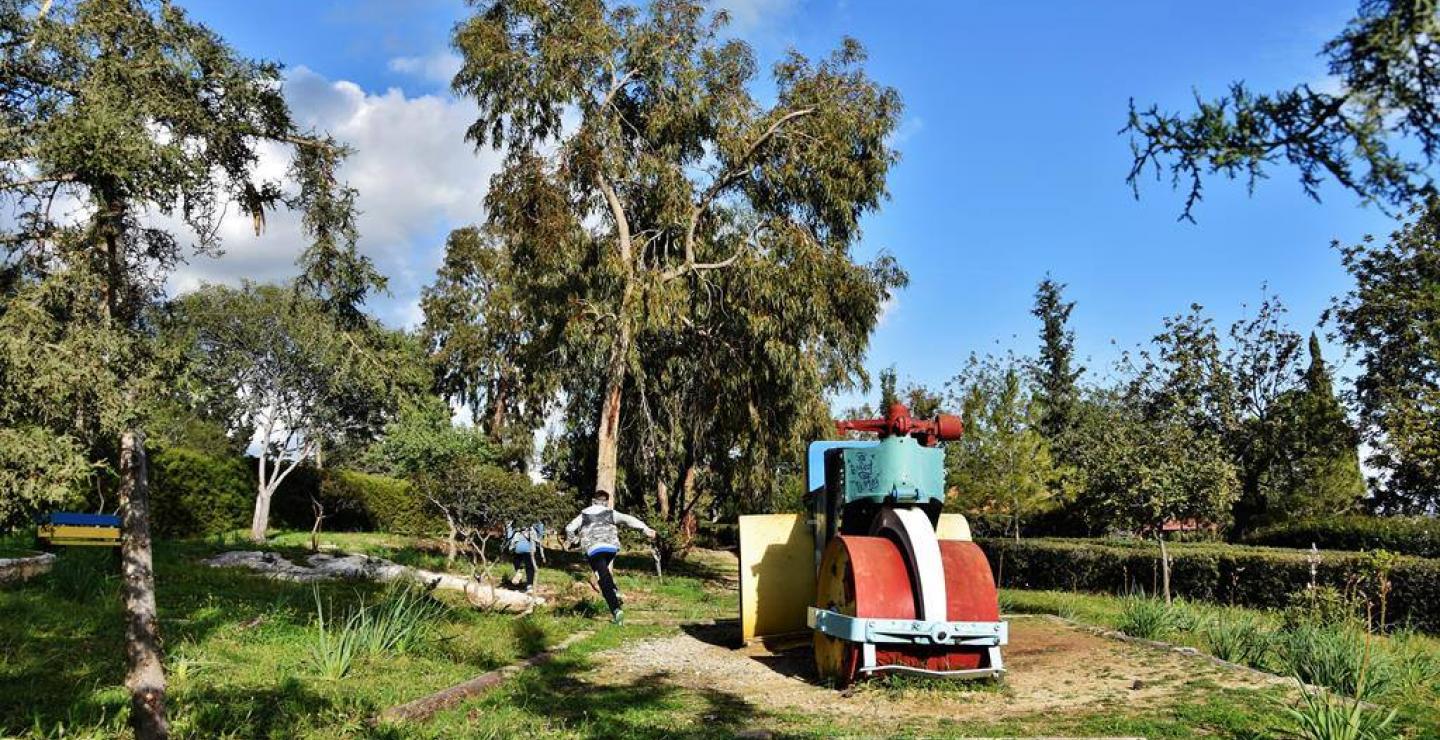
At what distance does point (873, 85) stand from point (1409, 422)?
13.1 metres

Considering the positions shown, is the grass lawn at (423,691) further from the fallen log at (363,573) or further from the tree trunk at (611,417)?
the tree trunk at (611,417)

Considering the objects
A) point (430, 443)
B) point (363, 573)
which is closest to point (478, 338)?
→ point (430, 443)

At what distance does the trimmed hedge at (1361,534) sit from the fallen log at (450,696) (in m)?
22.5

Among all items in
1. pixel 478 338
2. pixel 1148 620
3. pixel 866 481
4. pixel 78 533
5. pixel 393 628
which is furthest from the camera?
pixel 478 338

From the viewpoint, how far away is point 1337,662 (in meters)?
7.09

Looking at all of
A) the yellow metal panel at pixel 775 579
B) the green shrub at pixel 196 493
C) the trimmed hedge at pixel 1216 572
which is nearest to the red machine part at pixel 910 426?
the yellow metal panel at pixel 775 579

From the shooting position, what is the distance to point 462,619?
1018cm

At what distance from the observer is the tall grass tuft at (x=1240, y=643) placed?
834cm

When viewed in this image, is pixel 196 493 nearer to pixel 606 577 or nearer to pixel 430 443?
pixel 430 443

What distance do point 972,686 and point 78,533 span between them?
11247mm

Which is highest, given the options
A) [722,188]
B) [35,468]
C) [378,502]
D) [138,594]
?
[722,188]

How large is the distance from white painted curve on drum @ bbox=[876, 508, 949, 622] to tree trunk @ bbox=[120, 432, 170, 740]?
5123mm

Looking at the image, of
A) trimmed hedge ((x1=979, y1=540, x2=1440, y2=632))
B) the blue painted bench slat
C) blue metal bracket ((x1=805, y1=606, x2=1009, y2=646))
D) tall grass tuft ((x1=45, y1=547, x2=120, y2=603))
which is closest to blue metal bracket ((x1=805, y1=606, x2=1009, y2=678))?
blue metal bracket ((x1=805, y1=606, x2=1009, y2=646))

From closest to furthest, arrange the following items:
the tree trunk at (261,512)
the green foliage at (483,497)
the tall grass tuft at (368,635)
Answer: the tall grass tuft at (368,635) → the green foliage at (483,497) → the tree trunk at (261,512)
